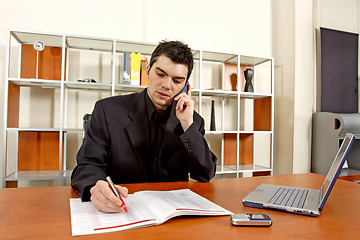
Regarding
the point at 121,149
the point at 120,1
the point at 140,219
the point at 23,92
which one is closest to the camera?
the point at 140,219

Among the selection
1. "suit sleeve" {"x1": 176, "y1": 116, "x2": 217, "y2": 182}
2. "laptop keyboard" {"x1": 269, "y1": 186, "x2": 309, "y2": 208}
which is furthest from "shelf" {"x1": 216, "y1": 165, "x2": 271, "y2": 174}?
"laptop keyboard" {"x1": 269, "y1": 186, "x2": 309, "y2": 208}

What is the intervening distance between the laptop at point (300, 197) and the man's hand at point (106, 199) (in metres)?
0.40

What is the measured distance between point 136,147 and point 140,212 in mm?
624

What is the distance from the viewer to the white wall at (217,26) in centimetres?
253

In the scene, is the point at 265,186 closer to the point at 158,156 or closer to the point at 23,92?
the point at 158,156

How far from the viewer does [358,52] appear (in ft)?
11.1

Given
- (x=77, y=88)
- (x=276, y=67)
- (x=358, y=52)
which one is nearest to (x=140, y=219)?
(x=77, y=88)

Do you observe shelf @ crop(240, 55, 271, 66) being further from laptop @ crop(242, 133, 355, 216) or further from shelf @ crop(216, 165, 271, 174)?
laptop @ crop(242, 133, 355, 216)

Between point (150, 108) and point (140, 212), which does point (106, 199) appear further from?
point (150, 108)

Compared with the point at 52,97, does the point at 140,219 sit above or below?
below

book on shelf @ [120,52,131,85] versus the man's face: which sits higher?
book on shelf @ [120,52,131,85]

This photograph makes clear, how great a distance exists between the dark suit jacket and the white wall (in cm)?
160

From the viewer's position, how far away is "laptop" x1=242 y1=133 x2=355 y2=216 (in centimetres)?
73

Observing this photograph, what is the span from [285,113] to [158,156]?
7.72 ft
